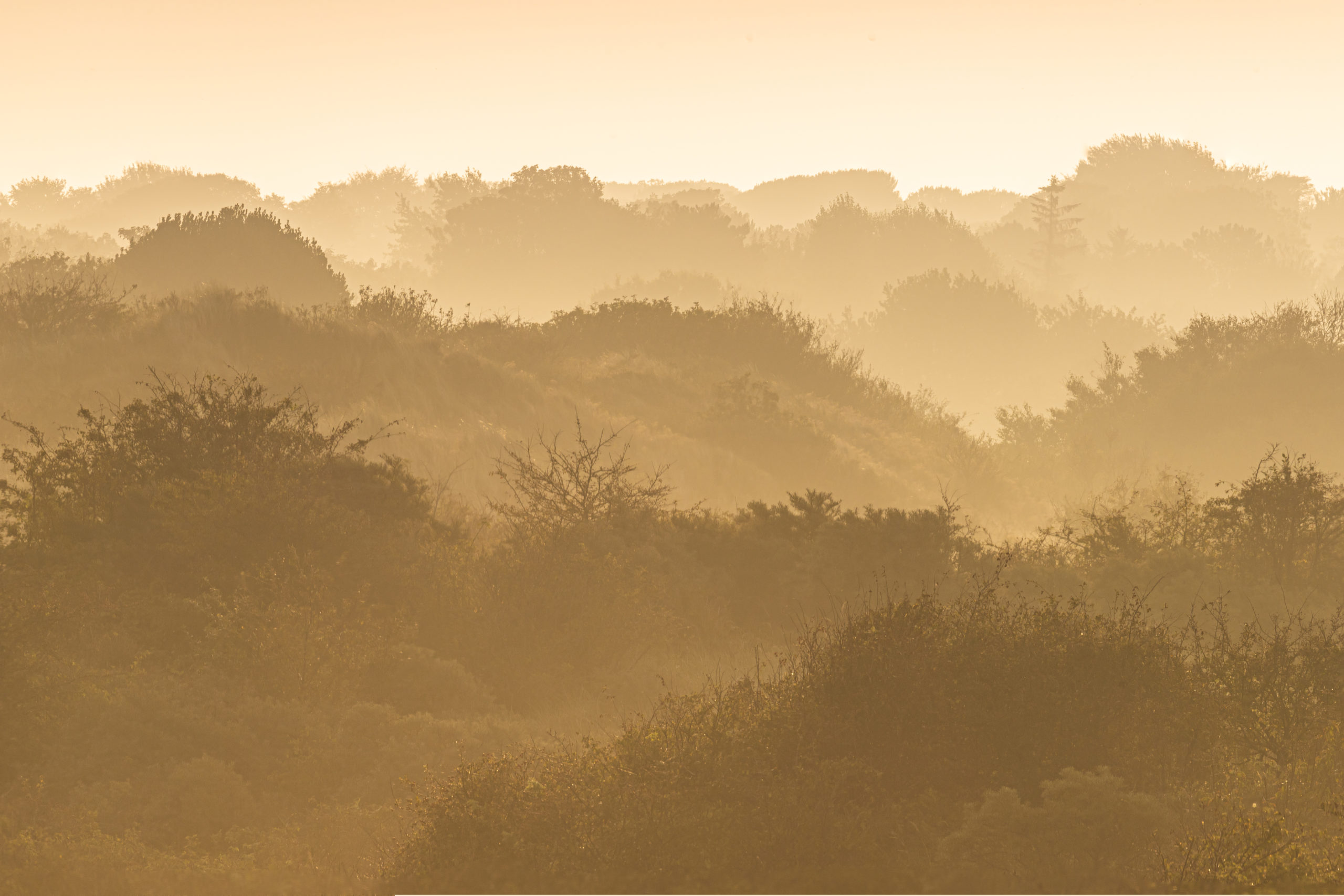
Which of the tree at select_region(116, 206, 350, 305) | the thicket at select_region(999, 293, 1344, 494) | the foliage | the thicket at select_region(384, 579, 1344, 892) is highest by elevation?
the tree at select_region(116, 206, 350, 305)

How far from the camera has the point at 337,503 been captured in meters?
14.1

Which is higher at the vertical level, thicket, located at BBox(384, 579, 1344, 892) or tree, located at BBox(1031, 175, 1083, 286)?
tree, located at BBox(1031, 175, 1083, 286)

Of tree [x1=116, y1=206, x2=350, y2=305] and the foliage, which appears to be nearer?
the foliage

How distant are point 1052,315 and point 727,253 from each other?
1805 cm

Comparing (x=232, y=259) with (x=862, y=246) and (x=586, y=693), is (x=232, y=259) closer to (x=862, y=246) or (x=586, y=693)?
(x=586, y=693)

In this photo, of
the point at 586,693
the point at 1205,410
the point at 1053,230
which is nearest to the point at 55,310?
the point at 586,693

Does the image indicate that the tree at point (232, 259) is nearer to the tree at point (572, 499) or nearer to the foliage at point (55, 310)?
the foliage at point (55, 310)

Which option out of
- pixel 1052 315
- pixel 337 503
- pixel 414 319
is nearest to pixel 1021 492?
pixel 414 319

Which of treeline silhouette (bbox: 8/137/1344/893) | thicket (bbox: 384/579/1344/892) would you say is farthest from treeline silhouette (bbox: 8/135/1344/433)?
thicket (bbox: 384/579/1344/892)

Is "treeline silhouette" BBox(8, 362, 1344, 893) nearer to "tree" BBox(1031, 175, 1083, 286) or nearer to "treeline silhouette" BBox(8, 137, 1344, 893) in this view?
"treeline silhouette" BBox(8, 137, 1344, 893)

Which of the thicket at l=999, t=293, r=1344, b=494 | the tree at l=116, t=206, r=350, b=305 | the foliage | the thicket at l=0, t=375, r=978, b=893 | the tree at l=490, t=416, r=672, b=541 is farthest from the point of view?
the thicket at l=999, t=293, r=1344, b=494

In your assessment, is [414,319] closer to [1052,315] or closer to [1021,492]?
[1021,492]

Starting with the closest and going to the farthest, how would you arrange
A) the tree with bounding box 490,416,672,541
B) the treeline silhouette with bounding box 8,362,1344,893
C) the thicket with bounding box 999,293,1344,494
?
the treeline silhouette with bounding box 8,362,1344,893, the tree with bounding box 490,416,672,541, the thicket with bounding box 999,293,1344,494

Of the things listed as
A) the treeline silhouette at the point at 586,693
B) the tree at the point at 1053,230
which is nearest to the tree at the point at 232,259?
the treeline silhouette at the point at 586,693
